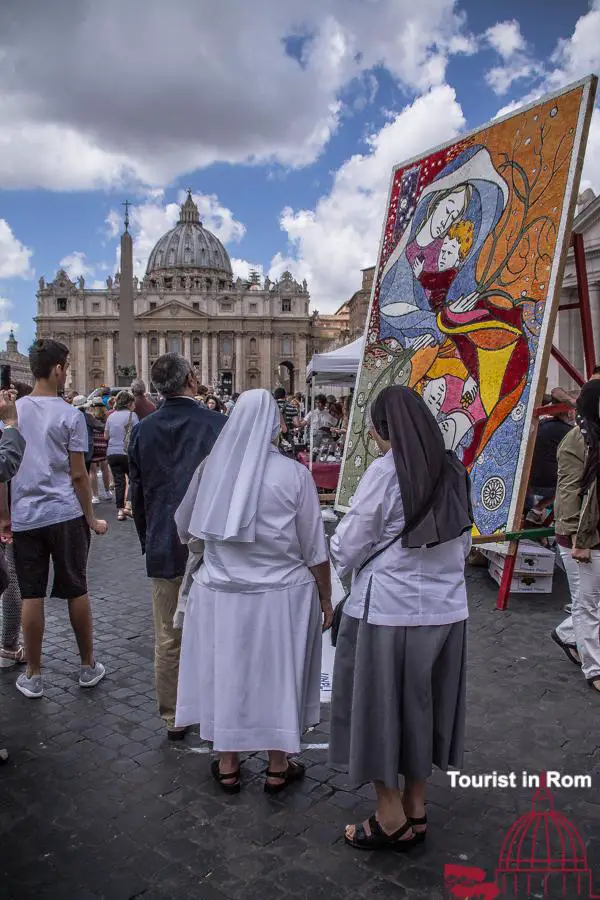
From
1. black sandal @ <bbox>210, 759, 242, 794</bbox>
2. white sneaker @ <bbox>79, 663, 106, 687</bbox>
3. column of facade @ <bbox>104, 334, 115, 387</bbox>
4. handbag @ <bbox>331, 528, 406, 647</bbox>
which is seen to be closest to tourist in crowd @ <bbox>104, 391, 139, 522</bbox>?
white sneaker @ <bbox>79, 663, 106, 687</bbox>

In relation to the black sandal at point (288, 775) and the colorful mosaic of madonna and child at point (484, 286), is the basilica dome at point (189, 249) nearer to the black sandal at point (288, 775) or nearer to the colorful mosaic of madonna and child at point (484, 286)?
the colorful mosaic of madonna and child at point (484, 286)

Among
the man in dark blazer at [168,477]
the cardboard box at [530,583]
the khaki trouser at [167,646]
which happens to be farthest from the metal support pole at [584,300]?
the khaki trouser at [167,646]

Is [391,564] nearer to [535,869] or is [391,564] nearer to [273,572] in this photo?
[273,572]

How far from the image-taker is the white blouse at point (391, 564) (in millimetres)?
2756

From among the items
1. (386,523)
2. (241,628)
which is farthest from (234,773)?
(386,523)

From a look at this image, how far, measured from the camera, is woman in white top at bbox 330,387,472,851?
2.69 metres

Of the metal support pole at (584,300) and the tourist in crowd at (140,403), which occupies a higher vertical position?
the metal support pole at (584,300)

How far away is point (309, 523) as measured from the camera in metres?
3.16

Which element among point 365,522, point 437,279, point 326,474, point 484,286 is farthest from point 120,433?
point 365,522

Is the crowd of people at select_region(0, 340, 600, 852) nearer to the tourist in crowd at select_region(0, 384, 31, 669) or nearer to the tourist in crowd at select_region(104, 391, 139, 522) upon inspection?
the tourist in crowd at select_region(0, 384, 31, 669)

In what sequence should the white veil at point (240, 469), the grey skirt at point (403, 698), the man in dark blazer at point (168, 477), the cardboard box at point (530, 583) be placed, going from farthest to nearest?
1. the cardboard box at point (530, 583)
2. the man in dark blazer at point (168, 477)
3. the white veil at point (240, 469)
4. the grey skirt at point (403, 698)

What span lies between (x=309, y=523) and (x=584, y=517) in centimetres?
209

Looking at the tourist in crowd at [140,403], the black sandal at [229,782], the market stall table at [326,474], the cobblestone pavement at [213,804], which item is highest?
the tourist in crowd at [140,403]

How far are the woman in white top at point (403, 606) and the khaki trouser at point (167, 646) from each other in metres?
1.36
